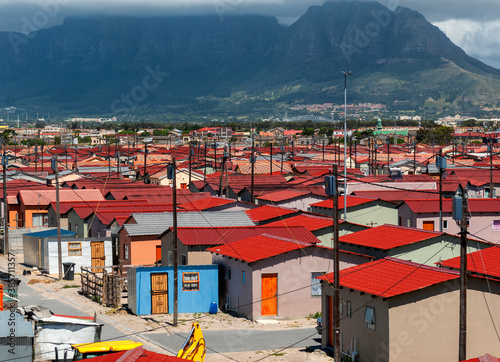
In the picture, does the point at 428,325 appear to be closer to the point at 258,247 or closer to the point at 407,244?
the point at 407,244

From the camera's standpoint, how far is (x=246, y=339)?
2648cm

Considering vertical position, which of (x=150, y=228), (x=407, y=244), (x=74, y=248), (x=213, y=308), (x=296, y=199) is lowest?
(x=213, y=308)

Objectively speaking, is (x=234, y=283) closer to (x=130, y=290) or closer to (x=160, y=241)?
(x=130, y=290)

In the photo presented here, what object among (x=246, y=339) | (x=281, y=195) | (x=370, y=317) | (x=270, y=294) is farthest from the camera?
(x=281, y=195)

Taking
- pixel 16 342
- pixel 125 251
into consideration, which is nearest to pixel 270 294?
pixel 16 342

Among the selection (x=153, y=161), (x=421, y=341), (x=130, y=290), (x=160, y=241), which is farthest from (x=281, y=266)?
(x=153, y=161)

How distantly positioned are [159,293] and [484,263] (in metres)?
11.8

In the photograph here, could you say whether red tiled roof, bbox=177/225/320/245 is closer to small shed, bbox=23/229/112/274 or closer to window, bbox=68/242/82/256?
small shed, bbox=23/229/112/274

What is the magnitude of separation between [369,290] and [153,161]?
293 ft

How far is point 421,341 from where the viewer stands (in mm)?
22312

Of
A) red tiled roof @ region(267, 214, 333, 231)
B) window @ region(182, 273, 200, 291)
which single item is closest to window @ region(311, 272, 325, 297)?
window @ region(182, 273, 200, 291)

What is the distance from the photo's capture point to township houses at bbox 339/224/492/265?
31.4 meters

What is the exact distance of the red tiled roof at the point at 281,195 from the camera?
5531cm

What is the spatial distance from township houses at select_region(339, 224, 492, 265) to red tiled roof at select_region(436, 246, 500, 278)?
12.2 feet
